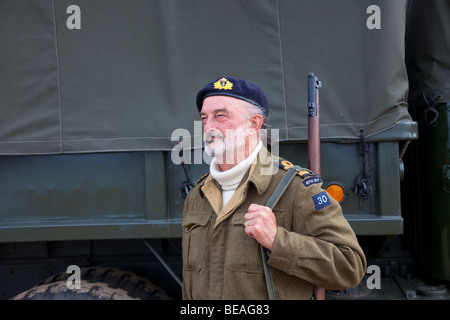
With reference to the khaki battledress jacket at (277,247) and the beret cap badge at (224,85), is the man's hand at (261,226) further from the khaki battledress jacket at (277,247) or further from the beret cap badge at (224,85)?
the beret cap badge at (224,85)

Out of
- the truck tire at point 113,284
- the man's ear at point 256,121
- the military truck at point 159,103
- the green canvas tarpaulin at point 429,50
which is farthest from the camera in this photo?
the green canvas tarpaulin at point 429,50

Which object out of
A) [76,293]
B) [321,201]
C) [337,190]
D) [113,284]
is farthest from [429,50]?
[76,293]

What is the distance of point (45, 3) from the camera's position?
226 cm

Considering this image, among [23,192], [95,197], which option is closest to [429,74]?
[95,197]

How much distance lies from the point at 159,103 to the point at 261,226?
4.03 feet

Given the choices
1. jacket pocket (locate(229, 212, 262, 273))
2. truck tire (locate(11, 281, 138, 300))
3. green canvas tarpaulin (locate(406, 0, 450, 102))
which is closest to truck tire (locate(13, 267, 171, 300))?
truck tire (locate(11, 281, 138, 300))

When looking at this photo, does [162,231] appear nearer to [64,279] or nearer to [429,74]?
[64,279]

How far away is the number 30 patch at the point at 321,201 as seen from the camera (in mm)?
1335

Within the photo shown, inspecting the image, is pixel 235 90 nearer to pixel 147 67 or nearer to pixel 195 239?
pixel 195 239

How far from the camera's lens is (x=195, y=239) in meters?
1.49

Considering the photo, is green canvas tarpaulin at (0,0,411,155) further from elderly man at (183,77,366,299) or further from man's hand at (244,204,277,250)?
man's hand at (244,204,277,250)

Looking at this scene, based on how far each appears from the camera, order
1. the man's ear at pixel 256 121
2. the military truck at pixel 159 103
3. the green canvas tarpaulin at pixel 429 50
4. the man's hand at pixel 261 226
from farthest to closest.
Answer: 1. the green canvas tarpaulin at pixel 429 50
2. the military truck at pixel 159 103
3. the man's ear at pixel 256 121
4. the man's hand at pixel 261 226

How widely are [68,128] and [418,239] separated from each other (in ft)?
7.39

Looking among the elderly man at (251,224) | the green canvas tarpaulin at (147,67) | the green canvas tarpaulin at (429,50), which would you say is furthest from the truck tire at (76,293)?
the green canvas tarpaulin at (429,50)
